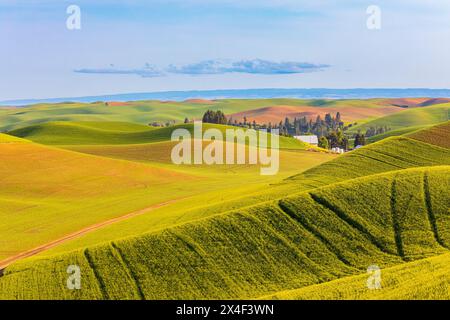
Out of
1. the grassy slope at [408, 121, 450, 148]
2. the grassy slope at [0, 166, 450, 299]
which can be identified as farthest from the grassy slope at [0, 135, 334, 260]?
the grassy slope at [408, 121, 450, 148]

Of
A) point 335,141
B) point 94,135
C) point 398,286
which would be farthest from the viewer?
point 335,141

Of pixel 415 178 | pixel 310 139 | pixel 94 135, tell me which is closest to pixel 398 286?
pixel 415 178

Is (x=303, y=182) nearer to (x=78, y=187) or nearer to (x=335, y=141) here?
(x=78, y=187)

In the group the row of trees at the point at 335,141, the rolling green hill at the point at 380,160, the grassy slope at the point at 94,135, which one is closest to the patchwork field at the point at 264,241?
the rolling green hill at the point at 380,160

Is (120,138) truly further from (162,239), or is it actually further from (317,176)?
(162,239)

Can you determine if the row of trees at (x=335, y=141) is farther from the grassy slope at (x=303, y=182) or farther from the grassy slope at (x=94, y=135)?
the grassy slope at (x=303, y=182)

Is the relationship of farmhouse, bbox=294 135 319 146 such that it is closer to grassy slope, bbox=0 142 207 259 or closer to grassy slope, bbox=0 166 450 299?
grassy slope, bbox=0 142 207 259
